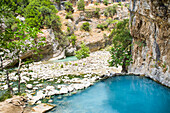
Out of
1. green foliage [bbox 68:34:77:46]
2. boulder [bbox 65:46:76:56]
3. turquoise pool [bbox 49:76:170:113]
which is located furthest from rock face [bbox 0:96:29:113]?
green foliage [bbox 68:34:77:46]

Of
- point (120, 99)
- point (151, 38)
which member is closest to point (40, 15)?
point (151, 38)

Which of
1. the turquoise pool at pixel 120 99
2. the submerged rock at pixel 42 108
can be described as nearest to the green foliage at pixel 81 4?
the turquoise pool at pixel 120 99

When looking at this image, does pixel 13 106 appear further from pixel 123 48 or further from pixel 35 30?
pixel 123 48

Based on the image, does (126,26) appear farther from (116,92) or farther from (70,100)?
(70,100)

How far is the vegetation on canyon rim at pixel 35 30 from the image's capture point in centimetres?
526

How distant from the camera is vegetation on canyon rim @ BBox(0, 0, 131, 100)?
526 centimetres

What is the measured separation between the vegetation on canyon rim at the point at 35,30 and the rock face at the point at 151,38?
147 cm

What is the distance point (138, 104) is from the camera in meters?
9.19

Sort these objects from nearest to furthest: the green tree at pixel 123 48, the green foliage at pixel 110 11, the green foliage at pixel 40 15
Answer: the green tree at pixel 123 48 → the green foliage at pixel 40 15 → the green foliage at pixel 110 11

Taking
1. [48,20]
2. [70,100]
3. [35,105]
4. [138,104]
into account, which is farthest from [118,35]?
[48,20]

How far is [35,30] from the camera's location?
6.50 meters

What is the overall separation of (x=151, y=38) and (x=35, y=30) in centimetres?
987

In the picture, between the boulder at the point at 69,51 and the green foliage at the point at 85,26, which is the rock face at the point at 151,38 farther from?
the green foliage at the point at 85,26

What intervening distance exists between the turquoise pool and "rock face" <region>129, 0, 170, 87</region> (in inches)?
43.0
